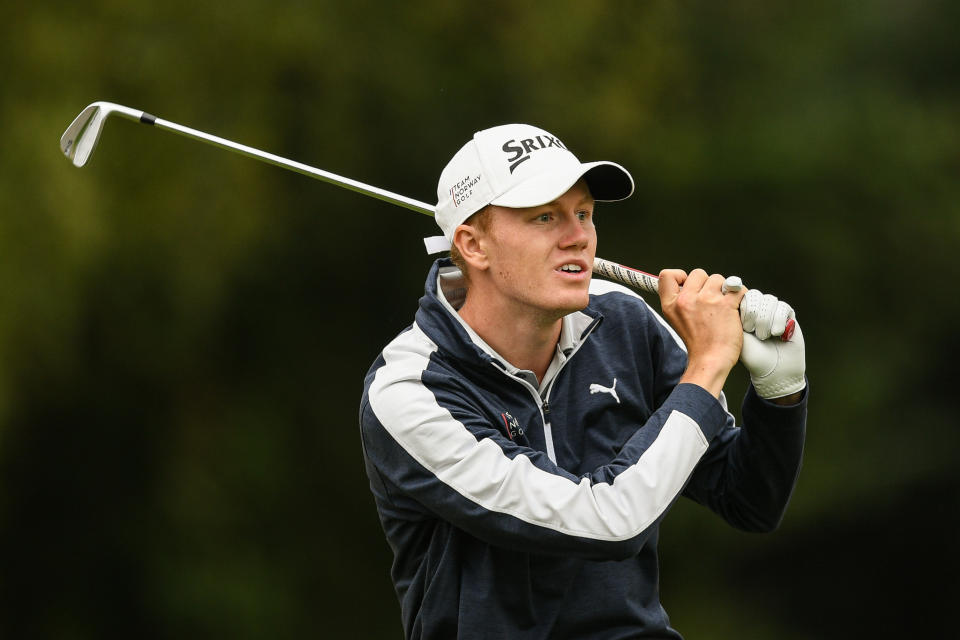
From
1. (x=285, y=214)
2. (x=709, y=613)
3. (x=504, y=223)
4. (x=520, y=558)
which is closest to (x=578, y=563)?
(x=520, y=558)

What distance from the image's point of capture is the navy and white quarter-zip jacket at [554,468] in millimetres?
2338

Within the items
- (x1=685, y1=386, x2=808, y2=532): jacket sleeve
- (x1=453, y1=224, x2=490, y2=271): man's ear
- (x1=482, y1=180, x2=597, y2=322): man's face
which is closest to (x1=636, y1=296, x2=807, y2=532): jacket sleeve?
(x1=685, y1=386, x2=808, y2=532): jacket sleeve

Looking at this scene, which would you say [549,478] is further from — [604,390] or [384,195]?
[384,195]

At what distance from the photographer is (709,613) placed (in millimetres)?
6117

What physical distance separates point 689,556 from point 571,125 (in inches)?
75.0

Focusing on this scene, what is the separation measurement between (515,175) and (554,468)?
21.3 inches

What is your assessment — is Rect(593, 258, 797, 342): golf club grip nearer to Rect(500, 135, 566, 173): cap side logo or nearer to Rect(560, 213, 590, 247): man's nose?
Rect(560, 213, 590, 247): man's nose

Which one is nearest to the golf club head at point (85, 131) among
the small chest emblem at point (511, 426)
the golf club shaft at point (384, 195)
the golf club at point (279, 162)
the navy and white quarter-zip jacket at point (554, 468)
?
the golf club at point (279, 162)

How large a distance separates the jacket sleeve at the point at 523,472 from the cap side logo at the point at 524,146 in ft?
1.37

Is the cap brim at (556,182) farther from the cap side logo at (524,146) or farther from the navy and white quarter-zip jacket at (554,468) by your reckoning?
the navy and white quarter-zip jacket at (554,468)

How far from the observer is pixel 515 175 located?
2.56 meters

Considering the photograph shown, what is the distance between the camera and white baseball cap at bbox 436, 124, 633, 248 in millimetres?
2539

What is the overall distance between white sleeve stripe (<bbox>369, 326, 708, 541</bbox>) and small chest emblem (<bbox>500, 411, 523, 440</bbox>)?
128mm

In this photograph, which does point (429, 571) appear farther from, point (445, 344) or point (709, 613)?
point (709, 613)
